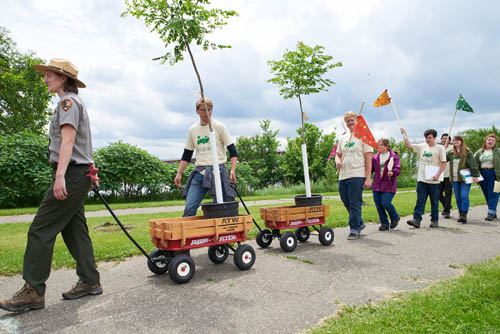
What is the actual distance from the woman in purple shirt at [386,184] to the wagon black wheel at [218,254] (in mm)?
4081

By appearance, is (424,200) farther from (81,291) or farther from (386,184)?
(81,291)

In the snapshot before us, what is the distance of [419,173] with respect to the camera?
8305mm

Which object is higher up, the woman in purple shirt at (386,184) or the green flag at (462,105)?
the green flag at (462,105)

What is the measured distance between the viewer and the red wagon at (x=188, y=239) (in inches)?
163

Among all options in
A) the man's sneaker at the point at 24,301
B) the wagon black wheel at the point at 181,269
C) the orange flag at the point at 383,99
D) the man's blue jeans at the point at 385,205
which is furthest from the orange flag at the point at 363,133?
the man's sneaker at the point at 24,301

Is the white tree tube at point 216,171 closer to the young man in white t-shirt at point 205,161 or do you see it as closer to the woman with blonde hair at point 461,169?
the young man in white t-shirt at point 205,161

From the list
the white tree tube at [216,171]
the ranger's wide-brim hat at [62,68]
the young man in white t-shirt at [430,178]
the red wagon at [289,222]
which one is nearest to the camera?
the ranger's wide-brim hat at [62,68]

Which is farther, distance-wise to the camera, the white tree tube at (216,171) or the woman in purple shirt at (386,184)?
the woman in purple shirt at (386,184)

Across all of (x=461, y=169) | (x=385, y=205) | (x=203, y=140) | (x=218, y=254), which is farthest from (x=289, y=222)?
(x=461, y=169)

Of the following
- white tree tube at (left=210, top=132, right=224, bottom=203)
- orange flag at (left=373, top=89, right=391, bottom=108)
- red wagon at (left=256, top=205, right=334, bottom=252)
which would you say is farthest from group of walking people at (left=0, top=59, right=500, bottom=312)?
red wagon at (left=256, top=205, right=334, bottom=252)

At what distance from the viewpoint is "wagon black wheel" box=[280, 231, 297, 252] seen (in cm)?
564

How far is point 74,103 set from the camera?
12.0 feet

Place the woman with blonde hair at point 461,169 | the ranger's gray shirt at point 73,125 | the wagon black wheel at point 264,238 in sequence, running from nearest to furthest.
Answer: the ranger's gray shirt at point 73,125 → the wagon black wheel at point 264,238 → the woman with blonde hair at point 461,169

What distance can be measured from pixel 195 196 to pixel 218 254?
0.89 metres
